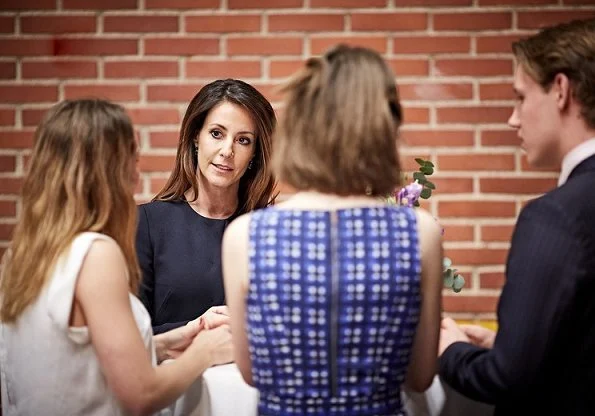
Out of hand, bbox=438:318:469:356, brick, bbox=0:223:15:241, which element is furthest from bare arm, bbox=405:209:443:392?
brick, bbox=0:223:15:241

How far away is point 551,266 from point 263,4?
74.1 inches

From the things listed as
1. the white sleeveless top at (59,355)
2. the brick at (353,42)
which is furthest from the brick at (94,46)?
the white sleeveless top at (59,355)

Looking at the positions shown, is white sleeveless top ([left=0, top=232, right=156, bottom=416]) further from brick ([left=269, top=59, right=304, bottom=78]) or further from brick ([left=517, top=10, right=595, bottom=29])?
brick ([left=517, top=10, right=595, bottom=29])

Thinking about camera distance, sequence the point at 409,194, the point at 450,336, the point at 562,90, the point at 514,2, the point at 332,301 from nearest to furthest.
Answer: the point at 332,301
the point at 562,90
the point at 450,336
the point at 409,194
the point at 514,2

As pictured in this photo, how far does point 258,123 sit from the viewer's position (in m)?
2.26

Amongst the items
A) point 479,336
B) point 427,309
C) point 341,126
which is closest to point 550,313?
point 427,309

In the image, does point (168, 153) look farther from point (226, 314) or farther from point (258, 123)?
point (226, 314)

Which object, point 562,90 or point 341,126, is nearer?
point 341,126

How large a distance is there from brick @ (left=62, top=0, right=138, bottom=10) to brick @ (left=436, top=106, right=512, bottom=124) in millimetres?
1175

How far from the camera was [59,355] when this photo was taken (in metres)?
1.33

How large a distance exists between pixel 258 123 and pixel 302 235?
43.4 inches

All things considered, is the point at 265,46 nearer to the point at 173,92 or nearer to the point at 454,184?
the point at 173,92

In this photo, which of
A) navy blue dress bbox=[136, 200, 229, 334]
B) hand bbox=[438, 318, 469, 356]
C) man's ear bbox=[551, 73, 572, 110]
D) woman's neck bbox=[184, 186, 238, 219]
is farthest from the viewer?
woman's neck bbox=[184, 186, 238, 219]

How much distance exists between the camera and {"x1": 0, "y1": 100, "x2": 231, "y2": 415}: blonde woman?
129cm
